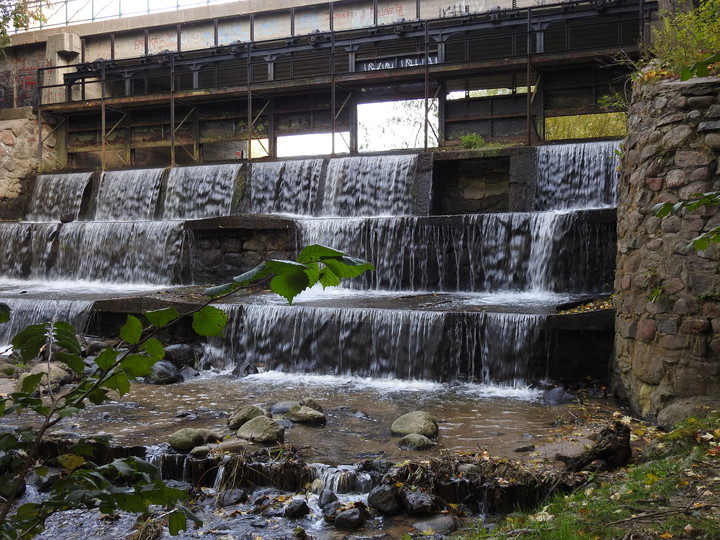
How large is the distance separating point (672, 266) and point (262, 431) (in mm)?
3907

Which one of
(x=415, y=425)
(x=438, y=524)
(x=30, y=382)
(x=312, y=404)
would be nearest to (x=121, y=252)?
(x=312, y=404)

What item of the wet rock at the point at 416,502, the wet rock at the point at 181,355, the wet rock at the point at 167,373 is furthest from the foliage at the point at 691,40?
the wet rock at the point at 181,355

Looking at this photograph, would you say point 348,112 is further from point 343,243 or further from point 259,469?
point 259,469

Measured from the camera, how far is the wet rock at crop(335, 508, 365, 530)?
170 inches

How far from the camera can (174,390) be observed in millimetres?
8227

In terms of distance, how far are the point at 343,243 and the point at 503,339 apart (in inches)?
184

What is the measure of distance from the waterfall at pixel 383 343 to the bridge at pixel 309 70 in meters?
7.67

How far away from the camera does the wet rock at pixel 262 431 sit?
5.77 metres

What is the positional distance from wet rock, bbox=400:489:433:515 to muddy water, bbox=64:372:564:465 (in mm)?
904

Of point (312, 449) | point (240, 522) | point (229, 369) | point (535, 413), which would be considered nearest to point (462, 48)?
point (229, 369)

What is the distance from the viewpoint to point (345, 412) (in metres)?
6.96

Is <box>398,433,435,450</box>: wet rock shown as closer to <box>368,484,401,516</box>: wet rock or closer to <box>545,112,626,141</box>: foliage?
<box>368,484,401,516</box>: wet rock

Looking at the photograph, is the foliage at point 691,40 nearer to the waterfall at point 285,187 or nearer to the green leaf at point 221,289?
the green leaf at point 221,289

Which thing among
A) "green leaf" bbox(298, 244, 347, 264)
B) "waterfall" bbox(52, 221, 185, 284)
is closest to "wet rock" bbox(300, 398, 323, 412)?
"green leaf" bbox(298, 244, 347, 264)
